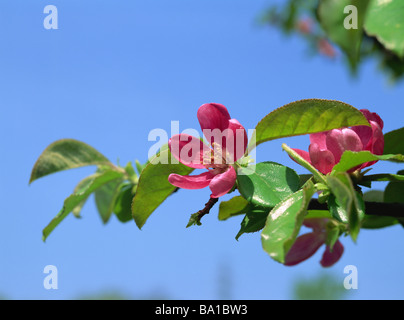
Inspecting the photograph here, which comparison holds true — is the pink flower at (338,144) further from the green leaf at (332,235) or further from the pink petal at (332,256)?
the pink petal at (332,256)

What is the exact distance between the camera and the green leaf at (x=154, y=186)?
72cm

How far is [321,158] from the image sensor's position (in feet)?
2.17

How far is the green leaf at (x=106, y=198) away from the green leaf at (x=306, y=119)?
0.55 meters

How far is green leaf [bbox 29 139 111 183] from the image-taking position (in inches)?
35.9

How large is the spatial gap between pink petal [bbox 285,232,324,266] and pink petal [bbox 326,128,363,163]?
0.17 metres

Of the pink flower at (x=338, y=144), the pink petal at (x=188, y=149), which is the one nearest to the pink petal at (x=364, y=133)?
the pink flower at (x=338, y=144)

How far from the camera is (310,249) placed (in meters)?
0.76

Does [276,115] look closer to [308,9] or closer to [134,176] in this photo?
[134,176]

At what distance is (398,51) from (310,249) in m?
0.39

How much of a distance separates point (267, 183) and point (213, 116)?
0.13m

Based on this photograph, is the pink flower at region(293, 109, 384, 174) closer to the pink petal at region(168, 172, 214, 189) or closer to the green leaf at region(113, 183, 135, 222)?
the pink petal at region(168, 172, 214, 189)
